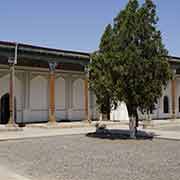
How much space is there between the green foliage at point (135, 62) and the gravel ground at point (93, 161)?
254 centimetres

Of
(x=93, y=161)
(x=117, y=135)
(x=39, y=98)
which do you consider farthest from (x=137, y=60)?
(x=39, y=98)

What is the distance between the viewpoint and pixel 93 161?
416 inches

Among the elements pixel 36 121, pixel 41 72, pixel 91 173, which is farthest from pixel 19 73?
pixel 91 173

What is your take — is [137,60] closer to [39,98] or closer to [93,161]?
[93,161]

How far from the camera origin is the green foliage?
16.2 meters

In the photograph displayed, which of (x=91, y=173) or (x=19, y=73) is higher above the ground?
(x=19, y=73)

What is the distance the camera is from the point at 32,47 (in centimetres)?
2334

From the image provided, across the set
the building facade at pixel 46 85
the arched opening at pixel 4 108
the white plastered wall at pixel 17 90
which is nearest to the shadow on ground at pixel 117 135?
the building facade at pixel 46 85

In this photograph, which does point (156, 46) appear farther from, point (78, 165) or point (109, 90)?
point (78, 165)

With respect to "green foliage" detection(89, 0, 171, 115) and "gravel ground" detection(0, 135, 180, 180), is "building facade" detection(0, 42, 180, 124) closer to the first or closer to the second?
"green foliage" detection(89, 0, 171, 115)

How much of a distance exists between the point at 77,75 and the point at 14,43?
9.98 m

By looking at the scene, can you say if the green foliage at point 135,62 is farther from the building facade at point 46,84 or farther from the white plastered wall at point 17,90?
the white plastered wall at point 17,90

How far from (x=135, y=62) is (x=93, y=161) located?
6.70 m

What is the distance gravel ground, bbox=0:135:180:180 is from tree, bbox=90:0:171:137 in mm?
2525
